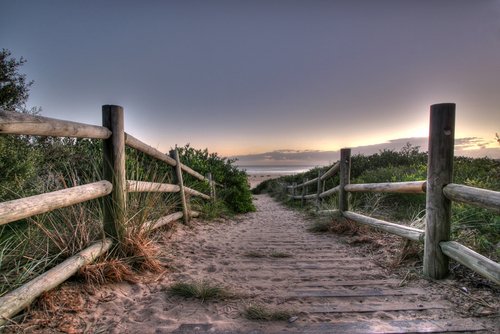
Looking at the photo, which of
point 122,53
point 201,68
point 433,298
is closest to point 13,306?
point 433,298

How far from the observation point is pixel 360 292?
95.7 inches

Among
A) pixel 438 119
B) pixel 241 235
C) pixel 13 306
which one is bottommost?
pixel 241 235

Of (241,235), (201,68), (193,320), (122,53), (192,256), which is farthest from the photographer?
(201,68)

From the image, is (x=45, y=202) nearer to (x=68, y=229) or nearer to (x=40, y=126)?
(x=40, y=126)

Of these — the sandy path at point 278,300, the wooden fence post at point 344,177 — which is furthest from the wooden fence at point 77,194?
the wooden fence post at point 344,177

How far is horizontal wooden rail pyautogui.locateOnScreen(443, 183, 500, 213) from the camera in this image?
207cm

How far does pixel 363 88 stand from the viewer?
407 inches

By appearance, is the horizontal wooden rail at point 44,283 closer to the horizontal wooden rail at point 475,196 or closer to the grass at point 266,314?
the grass at point 266,314

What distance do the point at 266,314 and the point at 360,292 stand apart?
92cm

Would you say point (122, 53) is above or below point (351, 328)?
above

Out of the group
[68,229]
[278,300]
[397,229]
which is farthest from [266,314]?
[397,229]

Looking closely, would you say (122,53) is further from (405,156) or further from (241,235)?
(405,156)

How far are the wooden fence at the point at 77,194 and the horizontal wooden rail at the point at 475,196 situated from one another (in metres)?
2.92

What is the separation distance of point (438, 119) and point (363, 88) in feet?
27.1
